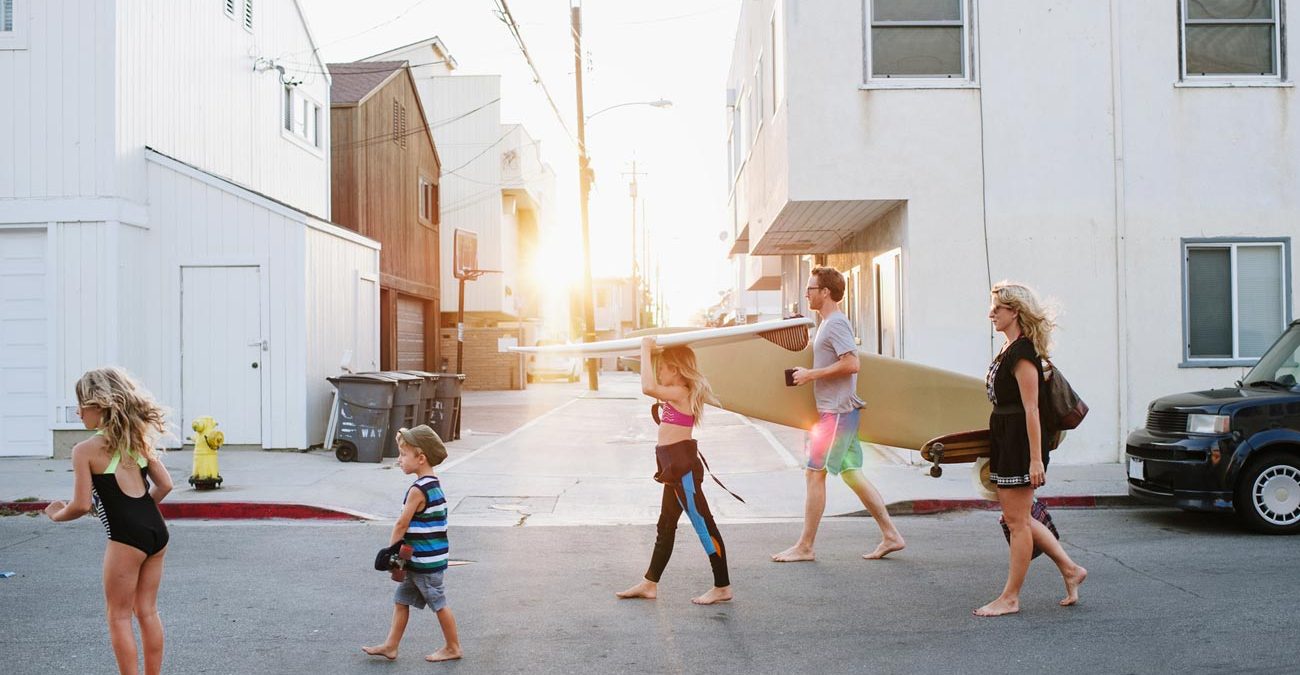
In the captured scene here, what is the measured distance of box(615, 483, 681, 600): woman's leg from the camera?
606 cm

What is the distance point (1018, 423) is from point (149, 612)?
427cm

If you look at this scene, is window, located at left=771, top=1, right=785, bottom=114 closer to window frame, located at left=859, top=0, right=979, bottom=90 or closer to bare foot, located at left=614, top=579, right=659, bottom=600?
window frame, located at left=859, top=0, right=979, bottom=90

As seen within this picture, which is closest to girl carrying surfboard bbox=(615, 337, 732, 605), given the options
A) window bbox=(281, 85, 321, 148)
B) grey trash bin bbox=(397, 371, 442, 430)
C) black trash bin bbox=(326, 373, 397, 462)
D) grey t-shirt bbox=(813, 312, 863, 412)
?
grey t-shirt bbox=(813, 312, 863, 412)

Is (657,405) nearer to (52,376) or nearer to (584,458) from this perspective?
(584,458)

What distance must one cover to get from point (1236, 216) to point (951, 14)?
13.4ft

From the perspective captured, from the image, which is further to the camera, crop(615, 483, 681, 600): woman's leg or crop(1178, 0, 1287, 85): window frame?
crop(1178, 0, 1287, 85): window frame

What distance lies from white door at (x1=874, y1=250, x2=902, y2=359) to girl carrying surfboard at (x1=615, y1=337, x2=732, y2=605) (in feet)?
23.7

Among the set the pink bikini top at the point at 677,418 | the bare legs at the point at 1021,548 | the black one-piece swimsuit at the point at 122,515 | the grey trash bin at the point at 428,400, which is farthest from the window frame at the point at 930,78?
the black one-piece swimsuit at the point at 122,515

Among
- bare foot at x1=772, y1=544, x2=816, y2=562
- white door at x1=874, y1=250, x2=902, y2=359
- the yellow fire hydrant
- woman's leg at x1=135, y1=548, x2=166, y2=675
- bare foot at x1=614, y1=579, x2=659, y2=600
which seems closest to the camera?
woman's leg at x1=135, y1=548, x2=166, y2=675

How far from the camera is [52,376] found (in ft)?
42.0

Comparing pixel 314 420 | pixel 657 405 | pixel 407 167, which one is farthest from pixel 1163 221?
pixel 407 167

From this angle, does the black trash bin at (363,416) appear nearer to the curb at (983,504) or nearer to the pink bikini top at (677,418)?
the curb at (983,504)

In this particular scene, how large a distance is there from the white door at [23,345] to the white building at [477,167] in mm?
22946

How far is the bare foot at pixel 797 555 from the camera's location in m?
7.27
